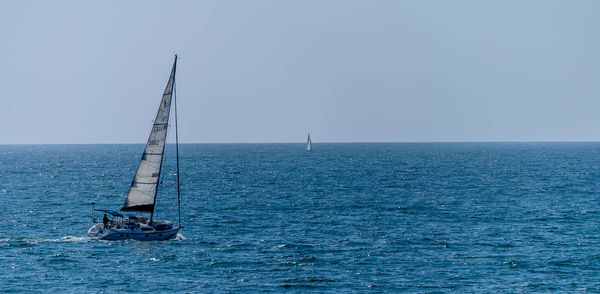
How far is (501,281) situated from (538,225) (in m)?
25.9

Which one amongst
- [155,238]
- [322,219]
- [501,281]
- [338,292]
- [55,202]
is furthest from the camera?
→ [55,202]

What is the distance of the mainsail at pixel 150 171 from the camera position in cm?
6075

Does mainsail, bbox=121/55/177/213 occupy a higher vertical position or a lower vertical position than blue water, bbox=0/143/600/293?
higher

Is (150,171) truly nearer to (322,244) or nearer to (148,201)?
(148,201)

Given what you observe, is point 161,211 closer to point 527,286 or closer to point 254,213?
point 254,213

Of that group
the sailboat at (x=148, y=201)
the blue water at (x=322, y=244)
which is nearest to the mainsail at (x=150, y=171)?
the sailboat at (x=148, y=201)

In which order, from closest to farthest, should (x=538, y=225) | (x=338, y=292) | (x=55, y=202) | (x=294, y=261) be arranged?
1. (x=338, y=292)
2. (x=294, y=261)
3. (x=538, y=225)
4. (x=55, y=202)

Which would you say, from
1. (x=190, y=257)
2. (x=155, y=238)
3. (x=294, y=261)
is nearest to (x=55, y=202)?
(x=155, y=238)

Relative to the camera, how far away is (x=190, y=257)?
52906 millimetres

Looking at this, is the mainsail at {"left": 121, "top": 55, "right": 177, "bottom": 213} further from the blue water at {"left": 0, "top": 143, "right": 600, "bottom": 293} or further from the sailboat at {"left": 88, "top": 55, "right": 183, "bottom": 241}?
the blue water at {"left": 0, "top": 143, "right": 600, "bottom": 293}

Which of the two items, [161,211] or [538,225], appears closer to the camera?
[538,225]

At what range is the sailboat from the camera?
59094 mm

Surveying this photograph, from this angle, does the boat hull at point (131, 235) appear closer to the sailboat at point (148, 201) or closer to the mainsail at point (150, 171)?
the sailboat at point (148, 201)

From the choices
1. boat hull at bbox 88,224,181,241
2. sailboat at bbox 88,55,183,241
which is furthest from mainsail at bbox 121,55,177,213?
boat hull at bbox 88,224,181,241
